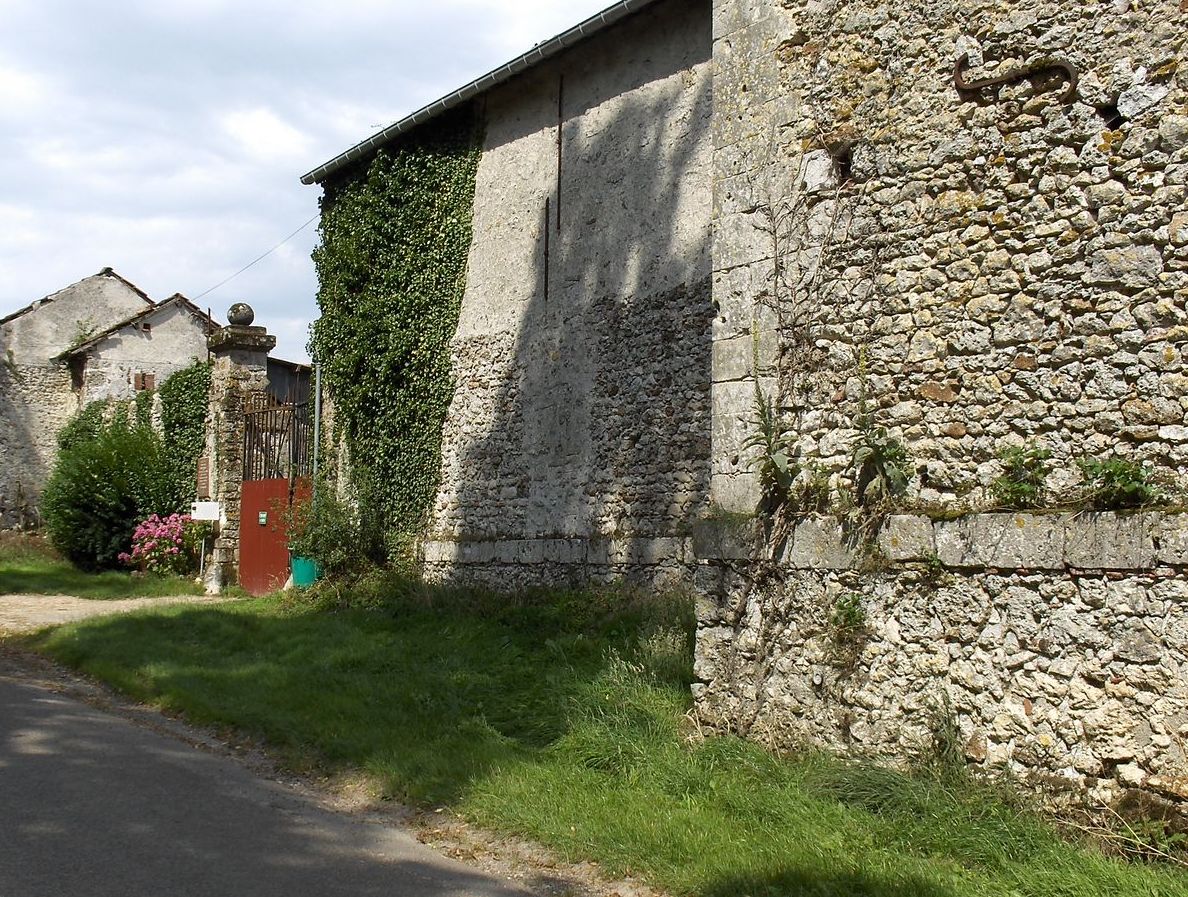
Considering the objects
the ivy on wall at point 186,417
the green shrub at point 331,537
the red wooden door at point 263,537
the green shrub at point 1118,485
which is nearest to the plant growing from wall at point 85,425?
the ivy on wall at point 186,417

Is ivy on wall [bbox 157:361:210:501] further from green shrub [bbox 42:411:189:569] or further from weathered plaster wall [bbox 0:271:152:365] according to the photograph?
weathered plaster wall [bbox 0:271:152:365]

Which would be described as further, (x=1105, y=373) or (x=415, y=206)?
(x=415, y=206)

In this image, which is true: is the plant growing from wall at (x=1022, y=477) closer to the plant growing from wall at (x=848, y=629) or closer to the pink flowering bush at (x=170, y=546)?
the plant growing from wall at (x=848, y=629)

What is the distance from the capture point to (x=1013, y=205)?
18.1 ft

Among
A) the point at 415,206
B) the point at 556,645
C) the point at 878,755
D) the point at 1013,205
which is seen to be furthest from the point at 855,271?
the point at 415,206

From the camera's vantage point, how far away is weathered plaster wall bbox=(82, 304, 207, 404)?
85.9 feet

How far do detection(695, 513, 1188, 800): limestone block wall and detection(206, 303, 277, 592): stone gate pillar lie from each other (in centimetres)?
1300

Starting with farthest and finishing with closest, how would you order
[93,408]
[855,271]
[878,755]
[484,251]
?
1. [93,408]
2. [484,251]
3. [855,271]
4. [878,755]

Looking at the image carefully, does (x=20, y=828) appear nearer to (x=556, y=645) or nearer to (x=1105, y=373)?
(x=556, y=645)

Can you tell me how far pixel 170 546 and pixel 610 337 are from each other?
10955 millimetres

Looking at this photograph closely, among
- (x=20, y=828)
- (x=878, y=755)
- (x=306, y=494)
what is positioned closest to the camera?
(x=20, y=828)

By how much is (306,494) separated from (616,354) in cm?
639

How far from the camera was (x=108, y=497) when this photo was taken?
2045cm

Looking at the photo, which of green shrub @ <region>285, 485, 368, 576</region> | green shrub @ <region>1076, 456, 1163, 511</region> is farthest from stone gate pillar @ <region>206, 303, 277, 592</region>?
green shrub @ <region>1076, 456, 1163, 511</region>
